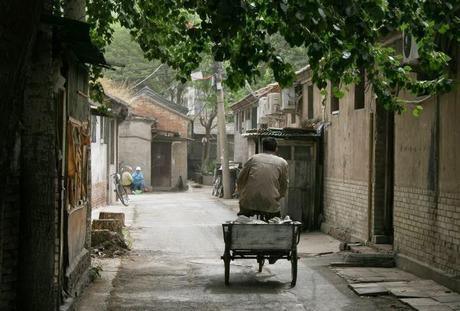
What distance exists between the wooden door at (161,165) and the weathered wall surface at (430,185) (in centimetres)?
3252

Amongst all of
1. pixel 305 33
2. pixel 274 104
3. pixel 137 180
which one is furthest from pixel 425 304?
pixel 137 180

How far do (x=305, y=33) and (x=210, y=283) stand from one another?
4456mm

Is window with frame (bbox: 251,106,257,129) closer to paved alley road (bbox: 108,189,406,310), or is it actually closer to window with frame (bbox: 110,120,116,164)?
window with frame (bbox: 110,120,116,164)

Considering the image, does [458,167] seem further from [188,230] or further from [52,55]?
[188,230]

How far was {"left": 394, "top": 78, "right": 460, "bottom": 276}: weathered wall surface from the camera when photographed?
9.45 metres

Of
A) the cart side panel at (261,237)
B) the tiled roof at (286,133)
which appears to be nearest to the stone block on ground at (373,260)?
the cart side panel at (261,237)

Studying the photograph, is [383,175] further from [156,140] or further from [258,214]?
[156,140]

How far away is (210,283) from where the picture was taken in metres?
10.2

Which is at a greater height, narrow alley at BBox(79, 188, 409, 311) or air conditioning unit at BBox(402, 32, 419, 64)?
air conditioning unit at BBox(402, 32, 419, 64)

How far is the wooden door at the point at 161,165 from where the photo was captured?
43.7 metres

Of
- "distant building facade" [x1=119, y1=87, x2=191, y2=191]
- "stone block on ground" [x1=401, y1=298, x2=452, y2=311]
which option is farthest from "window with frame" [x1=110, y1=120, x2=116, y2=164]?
"stone block on ground" [x1=401, y1=298, x2=452, y2=311]

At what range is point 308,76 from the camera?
65.1 ft

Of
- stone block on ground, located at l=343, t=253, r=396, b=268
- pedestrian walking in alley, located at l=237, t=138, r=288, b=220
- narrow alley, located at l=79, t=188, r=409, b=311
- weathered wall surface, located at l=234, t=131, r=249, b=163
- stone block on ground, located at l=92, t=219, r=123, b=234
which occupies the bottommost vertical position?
narrow alley, located at l=79, t=188, r=409, b=311

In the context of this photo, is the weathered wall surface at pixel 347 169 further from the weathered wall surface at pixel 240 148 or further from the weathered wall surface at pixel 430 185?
the weathered wall surface at pixel 240 148
